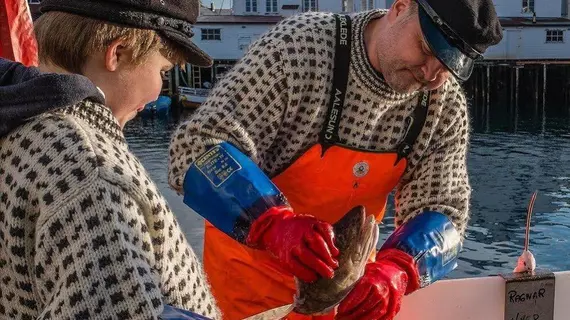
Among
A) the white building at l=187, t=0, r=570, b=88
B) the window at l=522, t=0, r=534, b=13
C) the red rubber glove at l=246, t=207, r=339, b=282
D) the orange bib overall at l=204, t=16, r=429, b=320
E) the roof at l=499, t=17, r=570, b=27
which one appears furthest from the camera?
the window at l=522, t=0, r=534, b=13

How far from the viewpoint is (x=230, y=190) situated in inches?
101

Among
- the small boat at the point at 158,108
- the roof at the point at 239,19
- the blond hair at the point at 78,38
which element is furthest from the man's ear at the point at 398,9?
the roof at the point at 239,19

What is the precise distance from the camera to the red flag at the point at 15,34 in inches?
130

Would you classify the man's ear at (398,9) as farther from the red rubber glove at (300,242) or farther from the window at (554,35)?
the window at (554,35)

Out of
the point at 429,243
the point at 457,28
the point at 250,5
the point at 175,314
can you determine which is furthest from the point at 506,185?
the point at 250,5

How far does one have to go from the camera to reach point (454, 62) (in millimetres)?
A: 2824

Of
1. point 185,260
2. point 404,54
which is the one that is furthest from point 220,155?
point 185,260

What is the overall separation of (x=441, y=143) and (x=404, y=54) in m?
0.58

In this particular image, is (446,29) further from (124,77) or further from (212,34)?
(212,34)

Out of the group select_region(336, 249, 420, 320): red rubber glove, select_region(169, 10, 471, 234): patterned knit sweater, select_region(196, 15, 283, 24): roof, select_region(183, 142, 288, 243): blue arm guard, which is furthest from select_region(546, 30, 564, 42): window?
select_region(183, 142, 288, 243): blue arm guard

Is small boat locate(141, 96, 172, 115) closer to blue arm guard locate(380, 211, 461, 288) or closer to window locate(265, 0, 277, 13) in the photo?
window locate(265, 0, 277, 13)

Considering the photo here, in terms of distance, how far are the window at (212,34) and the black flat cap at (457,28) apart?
127 ft

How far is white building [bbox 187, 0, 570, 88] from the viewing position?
4075cm

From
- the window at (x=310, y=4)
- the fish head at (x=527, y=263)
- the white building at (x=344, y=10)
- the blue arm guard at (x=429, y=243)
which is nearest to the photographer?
the blue arm guard at (x=429, y=243)
